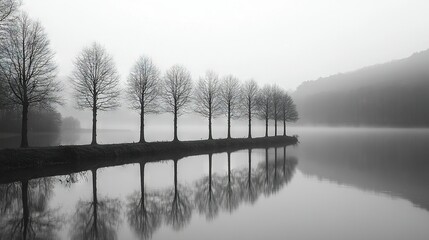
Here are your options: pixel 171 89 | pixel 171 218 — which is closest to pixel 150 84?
pixel 171 89

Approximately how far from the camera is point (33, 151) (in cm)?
3003

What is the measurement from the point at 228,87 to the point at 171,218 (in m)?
52.5

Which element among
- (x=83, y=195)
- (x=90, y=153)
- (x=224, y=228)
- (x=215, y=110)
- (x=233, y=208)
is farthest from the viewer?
(x=215, y=110)

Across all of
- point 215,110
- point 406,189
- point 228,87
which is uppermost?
point 228,87

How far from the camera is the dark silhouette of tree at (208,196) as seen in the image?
53.6 feet

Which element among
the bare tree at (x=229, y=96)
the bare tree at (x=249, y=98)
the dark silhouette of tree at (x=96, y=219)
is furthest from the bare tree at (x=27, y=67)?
the bare tree at (x=249, y=98)

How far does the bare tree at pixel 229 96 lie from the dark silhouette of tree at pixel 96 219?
46963mm

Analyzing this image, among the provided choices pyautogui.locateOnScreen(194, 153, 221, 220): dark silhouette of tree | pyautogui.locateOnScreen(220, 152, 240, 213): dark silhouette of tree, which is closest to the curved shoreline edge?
pyautogui.locateOnScreen(194, 153, 221, 220): dark silhouette of tree

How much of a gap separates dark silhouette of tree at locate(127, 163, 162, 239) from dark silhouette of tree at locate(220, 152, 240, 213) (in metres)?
3.87

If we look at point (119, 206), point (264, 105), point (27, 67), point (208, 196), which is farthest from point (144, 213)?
point (264, 105)

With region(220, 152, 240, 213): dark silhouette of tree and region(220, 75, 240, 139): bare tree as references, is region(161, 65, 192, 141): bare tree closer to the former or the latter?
region(220, 75, 240, 139): bare tree

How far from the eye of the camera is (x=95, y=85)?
137 ft

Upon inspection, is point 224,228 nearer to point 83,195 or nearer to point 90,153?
point 83,195

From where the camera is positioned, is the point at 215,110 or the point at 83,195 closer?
the point at 83,195
